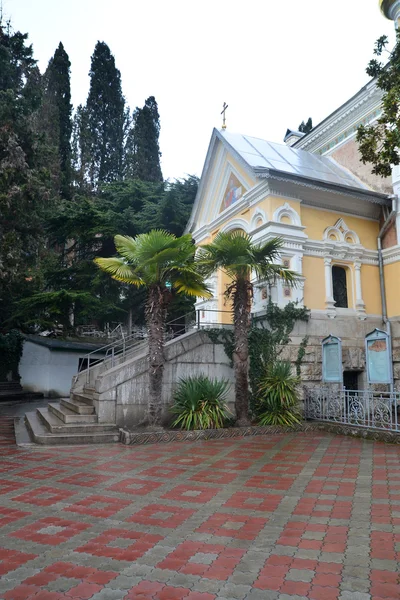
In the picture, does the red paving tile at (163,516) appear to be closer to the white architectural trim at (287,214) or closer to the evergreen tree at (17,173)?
the white architectural trim at (287,214)

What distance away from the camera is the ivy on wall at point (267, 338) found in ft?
40.5

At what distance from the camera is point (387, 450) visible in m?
8.55

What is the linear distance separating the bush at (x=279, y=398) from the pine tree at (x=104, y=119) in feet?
118

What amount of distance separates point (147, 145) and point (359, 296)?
3291cm

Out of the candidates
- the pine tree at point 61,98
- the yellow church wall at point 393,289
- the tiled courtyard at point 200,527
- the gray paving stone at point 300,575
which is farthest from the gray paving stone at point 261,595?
the pine tree at point 61,98

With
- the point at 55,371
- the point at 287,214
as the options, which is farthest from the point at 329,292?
the point at 55,371

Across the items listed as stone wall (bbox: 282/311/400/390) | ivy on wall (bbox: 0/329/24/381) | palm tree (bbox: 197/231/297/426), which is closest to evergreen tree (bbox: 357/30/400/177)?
palm tree (bbox: 197/231/297/426)

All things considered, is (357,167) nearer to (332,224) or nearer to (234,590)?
(332,224)

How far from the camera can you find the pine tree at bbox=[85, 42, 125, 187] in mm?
45031

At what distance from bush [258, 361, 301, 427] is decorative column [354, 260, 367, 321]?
406cm

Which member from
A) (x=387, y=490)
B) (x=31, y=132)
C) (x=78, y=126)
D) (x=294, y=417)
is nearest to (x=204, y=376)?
(x=294, y=417)

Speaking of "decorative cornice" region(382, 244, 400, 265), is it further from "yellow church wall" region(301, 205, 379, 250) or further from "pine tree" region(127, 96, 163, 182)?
"pine tree" region(127, 96, 163, 182)

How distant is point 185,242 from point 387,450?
6.12 m

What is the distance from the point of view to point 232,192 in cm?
1593
